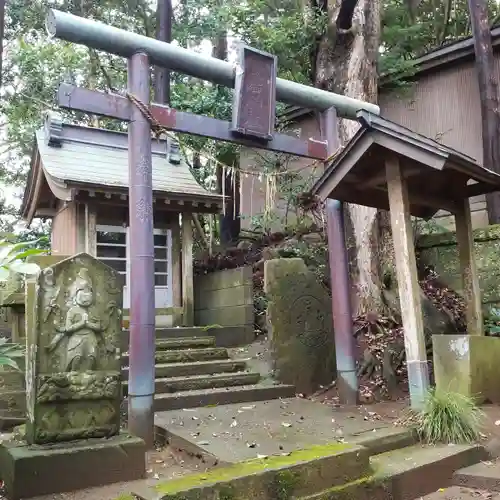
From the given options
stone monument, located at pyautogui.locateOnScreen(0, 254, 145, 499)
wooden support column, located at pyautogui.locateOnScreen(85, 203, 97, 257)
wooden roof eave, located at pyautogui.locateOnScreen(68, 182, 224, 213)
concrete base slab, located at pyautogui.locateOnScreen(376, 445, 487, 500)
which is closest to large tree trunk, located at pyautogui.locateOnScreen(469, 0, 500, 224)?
wooden roof eave, located at pyautogui.locateOnScreen(68, 182, 224, 213)

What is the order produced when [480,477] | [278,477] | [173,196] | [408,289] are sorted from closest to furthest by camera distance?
1. [278,477]
2. [480,477]
3. [408,289]
4. [173,196]

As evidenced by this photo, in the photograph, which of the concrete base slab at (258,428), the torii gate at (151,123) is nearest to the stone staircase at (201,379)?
the concrete base slab at (258,428)

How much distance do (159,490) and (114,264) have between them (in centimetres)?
743

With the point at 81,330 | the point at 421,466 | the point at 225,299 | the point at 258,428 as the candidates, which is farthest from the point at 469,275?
the point at 81,330

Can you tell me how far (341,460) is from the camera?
4.08m

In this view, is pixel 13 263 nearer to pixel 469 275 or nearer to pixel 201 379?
pixel 201 379

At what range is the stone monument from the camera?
378cm

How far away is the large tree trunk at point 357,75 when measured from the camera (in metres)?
8.36

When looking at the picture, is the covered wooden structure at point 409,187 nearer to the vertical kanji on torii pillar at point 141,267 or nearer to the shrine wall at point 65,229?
the vertical kanji on torii pillar at point 141,267

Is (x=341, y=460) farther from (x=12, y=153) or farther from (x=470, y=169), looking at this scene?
(x=12, y=153)

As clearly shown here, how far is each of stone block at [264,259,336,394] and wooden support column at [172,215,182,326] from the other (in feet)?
12.3

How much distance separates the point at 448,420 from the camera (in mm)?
5129

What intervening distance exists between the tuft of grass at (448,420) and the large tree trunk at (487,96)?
19.1ft

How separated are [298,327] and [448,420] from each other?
2.53m
